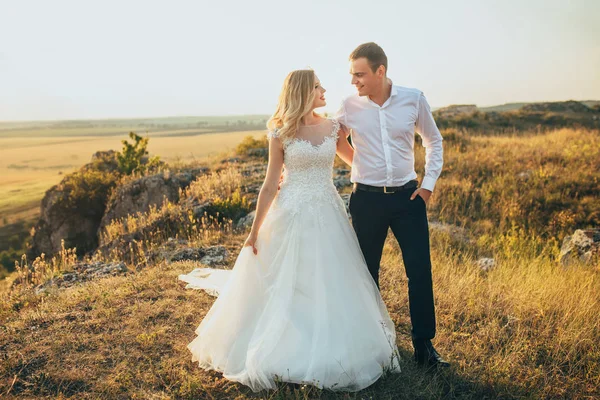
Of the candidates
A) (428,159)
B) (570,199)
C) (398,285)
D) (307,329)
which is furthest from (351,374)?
(570,199)

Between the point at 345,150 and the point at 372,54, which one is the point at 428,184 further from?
the point at 372,54

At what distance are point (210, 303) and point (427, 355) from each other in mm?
2570

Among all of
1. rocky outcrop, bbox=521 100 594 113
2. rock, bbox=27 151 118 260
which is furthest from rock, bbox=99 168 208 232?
rocky outcrop, bbox=521 100 594 113

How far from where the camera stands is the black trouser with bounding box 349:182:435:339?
12.5ft

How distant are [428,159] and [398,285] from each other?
232cm

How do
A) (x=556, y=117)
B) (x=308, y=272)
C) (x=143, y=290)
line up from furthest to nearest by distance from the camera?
(x=556, y=117), (x=143, y=290), (x=308, y=272)

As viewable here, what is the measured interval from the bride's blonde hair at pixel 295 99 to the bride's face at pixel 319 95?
0.07 m

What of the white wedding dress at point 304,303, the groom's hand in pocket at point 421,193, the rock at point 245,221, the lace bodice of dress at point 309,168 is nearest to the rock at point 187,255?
the rock at point 245,221

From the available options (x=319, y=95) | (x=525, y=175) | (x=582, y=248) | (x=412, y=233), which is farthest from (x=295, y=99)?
(x=525, y=175)

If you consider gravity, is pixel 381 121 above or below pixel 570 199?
above

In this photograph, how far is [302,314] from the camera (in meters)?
3.70

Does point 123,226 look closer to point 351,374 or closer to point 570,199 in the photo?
point 351,374

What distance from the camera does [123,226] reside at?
35.0ft

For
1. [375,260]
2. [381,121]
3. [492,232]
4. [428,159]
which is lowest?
[492,232]
